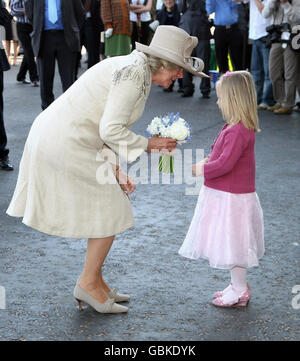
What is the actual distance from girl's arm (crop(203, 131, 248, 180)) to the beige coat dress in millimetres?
495

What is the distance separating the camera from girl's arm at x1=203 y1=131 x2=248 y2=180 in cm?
405

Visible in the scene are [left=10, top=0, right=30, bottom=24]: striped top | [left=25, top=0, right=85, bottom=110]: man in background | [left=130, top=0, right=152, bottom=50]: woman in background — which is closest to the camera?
[left=25, top=0, right=85, bottom=110]: man in background

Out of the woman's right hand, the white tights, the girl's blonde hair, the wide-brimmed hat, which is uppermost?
the wide-brimmed hat

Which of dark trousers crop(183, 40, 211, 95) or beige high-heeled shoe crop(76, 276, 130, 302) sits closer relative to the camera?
beige high-heeled shoe crop(76, 276, 130, 302)

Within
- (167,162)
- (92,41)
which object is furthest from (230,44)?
Answer: (167,162)

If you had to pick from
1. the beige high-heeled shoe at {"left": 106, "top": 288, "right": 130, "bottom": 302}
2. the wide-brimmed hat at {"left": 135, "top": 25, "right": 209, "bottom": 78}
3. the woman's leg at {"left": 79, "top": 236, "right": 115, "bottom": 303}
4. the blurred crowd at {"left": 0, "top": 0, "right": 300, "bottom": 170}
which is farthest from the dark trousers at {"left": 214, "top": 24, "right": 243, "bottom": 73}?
the woman's leg at {"left": 79, "top": 236, "right": 115, "bottom": 303}

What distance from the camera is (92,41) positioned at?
13227 mm

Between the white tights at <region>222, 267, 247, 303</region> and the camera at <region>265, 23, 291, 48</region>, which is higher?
the camera at <region>265, 23, 291, 48</region>

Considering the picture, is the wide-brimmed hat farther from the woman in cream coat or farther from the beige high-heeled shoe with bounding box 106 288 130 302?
the beige high-heeled shoe with bounding box 106 288 130 302

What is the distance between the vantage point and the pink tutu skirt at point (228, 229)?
413 centimetres

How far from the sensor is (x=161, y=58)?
12.3 feet

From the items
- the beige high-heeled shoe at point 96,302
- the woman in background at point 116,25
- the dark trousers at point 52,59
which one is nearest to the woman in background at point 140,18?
the woman in background at point 116,25

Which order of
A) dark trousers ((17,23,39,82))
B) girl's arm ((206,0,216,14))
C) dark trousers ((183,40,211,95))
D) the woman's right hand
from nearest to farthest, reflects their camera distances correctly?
the woman's right hand < girl's arm ((206,0,216,14)) < dark trousers ((183,40,211,95)) < dark trousers ((17,23,39,82))
